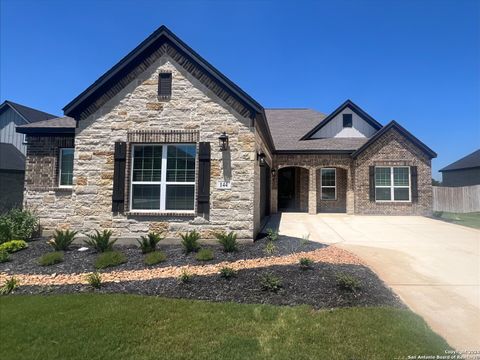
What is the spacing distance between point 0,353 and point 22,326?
611 mm

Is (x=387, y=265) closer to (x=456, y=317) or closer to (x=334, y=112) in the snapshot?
(x=456, y=317)

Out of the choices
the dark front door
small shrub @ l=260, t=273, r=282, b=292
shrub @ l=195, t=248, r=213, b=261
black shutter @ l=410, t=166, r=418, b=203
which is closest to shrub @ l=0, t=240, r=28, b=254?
shrub @ l=195, t=248, r=213, b=261

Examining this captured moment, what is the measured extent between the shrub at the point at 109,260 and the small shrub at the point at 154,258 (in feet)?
1.98

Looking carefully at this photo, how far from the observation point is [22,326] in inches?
155

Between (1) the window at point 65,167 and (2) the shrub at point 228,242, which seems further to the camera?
(1) the window at point 65,167

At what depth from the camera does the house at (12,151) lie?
16500 mm

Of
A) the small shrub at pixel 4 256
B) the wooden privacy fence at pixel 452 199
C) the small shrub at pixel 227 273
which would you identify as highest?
the wooden privacy fence at pixel 452 199

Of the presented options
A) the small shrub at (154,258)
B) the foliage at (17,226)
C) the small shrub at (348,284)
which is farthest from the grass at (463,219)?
the foliage at (17,226)

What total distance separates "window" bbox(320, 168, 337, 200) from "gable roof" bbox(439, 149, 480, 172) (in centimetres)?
1973

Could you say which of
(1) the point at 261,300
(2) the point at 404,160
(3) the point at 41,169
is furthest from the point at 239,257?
(2) the point at 404,160

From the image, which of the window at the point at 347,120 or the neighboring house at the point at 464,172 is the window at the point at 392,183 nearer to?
the window at the point at 347,120

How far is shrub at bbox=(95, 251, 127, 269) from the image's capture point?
662cm

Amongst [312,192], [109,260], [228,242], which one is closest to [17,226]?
[109,260]

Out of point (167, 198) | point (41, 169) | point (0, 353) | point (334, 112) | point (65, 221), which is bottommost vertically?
point (0, 353)
